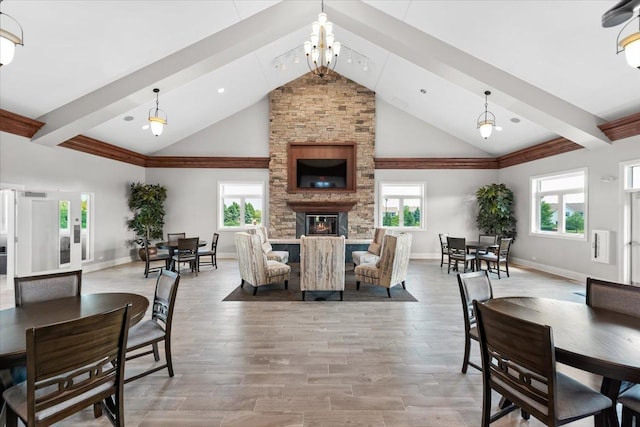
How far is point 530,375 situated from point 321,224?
288 inches

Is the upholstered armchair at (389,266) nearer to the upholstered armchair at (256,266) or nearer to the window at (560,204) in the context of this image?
the upholstered armchair at (256,266)

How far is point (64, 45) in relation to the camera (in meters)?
3.94

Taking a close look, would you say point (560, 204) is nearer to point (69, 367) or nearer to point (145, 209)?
point (69, 367)

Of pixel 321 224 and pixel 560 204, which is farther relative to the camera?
pixel 321 224

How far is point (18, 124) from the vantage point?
5.06m

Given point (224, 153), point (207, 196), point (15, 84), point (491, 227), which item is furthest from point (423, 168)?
point (15, 84)

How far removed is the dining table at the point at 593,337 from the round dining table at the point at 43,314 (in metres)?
2.38

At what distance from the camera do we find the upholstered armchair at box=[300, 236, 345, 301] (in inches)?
177

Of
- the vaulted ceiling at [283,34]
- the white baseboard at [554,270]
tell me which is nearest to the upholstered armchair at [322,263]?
the vaulted ceiling at [283,34]

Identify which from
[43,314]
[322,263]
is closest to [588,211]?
[322,263]

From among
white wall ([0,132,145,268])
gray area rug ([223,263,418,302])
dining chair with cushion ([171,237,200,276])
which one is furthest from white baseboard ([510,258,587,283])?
white wall ([0,132,145,268])

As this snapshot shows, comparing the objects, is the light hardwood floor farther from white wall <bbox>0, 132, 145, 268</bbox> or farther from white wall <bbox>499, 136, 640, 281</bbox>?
white wall <bbox>0, 132, 145, 268</bbox>

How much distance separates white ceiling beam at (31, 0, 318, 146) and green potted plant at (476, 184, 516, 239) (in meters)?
6.24

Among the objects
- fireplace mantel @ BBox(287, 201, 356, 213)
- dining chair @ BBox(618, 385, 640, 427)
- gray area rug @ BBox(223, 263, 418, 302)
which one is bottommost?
gray area rug @ BBox(223, 263, 418, 302)
